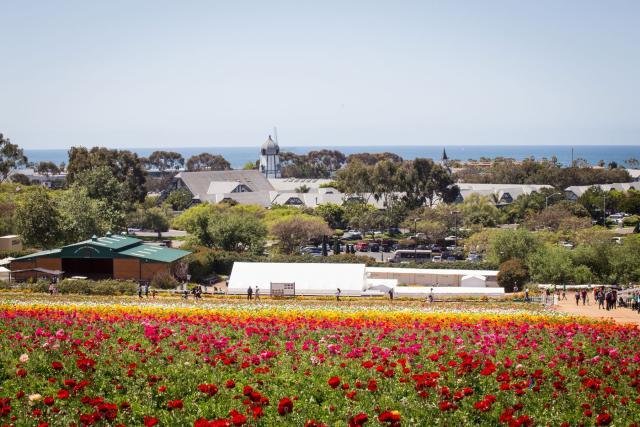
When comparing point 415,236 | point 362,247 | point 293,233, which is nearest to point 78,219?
point 293,233

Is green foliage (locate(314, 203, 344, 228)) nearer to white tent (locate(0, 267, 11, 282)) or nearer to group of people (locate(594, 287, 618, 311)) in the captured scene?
white tent (locate(0, 267, 11, 282))

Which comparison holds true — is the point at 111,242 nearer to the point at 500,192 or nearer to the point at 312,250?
the point at 312,250

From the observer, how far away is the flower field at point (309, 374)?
12031 millimetres

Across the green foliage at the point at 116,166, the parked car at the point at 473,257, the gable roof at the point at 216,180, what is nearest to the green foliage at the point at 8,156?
the green foliage at the point at 116,166

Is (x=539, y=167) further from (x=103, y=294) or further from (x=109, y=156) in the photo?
(x=103, y=294)

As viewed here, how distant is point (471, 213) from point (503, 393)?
75.6m

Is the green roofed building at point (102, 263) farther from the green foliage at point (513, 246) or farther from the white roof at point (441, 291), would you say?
the green foliage at point (513, 246)

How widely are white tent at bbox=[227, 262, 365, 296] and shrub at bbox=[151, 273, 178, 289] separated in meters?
3.88

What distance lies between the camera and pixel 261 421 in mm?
11898

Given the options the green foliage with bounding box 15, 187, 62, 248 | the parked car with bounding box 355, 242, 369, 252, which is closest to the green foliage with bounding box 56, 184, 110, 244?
the green foliage with bounding box 15, 187, 62, 248

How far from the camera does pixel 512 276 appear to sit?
1822 inches

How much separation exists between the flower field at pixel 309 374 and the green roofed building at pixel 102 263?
26660 mm

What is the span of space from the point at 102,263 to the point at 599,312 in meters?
30.5

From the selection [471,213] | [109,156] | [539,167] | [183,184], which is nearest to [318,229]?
[471,213]
